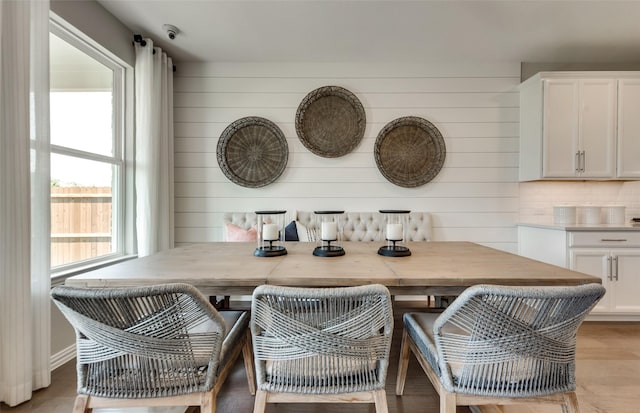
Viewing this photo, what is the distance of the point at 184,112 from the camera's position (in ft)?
11.3

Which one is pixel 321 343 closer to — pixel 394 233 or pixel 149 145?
pixel 394 233

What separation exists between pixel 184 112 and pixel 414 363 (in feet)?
11.0

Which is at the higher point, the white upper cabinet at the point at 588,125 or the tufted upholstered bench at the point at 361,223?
the white upper cabinet at the point at 588,125

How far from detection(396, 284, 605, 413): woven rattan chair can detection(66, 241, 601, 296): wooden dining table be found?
0.83 ft

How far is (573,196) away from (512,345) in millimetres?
3285

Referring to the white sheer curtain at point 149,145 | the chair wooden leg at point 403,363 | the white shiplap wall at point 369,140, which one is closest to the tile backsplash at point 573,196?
the white shiplap wall at point 369,140

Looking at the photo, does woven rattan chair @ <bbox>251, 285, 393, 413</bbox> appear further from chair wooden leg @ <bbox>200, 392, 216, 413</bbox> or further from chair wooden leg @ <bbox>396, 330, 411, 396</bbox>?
chair wooden leg @ <bbox>396, 330, 411, 396</bbox>

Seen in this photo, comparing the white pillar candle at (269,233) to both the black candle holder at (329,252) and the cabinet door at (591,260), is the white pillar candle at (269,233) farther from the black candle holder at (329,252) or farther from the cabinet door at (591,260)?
the cabinet door at (591,260)

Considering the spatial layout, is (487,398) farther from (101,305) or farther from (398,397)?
(101,305)

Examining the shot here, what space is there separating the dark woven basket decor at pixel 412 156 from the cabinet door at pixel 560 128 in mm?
977

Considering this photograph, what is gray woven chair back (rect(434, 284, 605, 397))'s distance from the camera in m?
0.96

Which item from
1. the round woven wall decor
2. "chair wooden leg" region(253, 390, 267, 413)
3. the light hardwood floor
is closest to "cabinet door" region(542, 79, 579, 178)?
the light hardwood floor

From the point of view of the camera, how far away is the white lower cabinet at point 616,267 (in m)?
2.81

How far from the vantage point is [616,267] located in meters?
2.81
